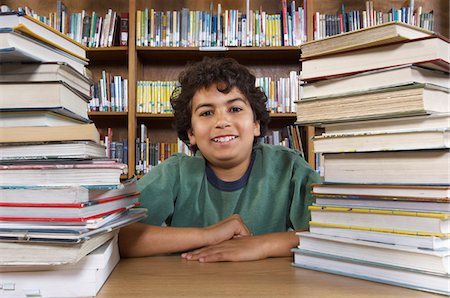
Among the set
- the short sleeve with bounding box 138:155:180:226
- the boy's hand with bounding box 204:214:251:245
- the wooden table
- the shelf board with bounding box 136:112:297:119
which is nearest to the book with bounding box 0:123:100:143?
the wooden table

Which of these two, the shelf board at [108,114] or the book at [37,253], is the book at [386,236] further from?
the shelf board at [108,114]

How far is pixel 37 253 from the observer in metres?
0.65

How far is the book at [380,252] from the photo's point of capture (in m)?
0.67

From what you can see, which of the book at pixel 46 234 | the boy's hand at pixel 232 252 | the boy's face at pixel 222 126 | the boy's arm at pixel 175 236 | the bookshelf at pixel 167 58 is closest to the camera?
the book at pixel 46 234

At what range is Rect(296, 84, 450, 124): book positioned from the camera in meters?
0.69

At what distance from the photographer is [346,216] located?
79 cm

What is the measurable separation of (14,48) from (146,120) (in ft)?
8.97

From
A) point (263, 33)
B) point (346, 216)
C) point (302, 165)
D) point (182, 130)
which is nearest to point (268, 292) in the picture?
point (346, 216)

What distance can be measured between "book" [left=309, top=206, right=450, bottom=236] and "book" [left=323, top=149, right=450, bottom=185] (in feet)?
0.16

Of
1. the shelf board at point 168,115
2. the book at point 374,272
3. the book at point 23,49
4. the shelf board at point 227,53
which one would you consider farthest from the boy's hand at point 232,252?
the shelf board at point 227,53

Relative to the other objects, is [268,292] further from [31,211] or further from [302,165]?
[302,165]

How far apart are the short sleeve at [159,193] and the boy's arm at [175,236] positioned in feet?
0.63

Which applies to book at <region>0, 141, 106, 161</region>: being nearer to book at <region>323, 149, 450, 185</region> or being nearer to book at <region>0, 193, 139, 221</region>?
book at <region>0, 193, 139, 221</region>

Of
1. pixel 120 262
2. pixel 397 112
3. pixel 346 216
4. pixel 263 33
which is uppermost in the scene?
pixel 263 33
